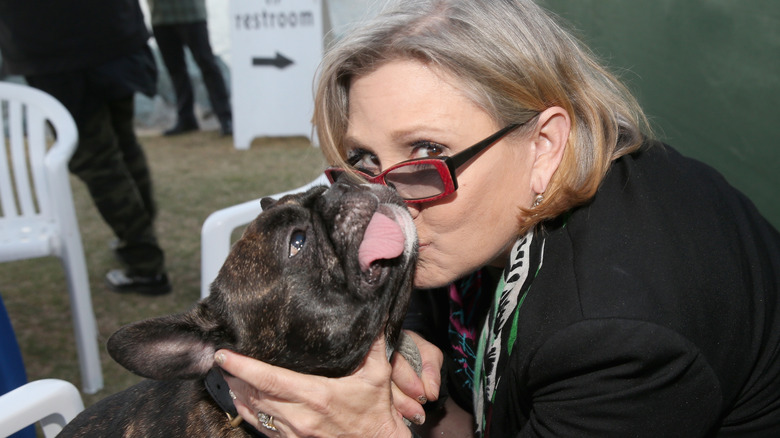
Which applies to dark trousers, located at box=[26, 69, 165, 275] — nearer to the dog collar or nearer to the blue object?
the blue object

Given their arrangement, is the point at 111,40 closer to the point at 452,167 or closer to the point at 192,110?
the point at 452,167

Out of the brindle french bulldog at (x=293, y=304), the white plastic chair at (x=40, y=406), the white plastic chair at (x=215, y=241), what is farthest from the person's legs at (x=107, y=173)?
the brindle french bulldog at (x=293, y=304)

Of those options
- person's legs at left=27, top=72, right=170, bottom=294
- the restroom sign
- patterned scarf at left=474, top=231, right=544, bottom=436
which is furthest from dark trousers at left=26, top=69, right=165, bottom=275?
patterned scarf at left=474, top=231, right=544, bottom=436

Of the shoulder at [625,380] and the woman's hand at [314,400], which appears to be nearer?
the shoulder at [625,380]

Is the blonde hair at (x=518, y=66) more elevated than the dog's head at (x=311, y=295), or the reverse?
the blonde hair at (x=518, y=66)

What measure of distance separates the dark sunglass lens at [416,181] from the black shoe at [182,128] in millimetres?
8438

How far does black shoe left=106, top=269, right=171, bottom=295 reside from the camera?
5.49 meters

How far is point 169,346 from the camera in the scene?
75.7 inches

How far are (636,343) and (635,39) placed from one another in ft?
11.4

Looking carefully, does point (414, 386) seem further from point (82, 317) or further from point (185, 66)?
point (185, 66)

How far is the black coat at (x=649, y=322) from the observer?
64.2 inches

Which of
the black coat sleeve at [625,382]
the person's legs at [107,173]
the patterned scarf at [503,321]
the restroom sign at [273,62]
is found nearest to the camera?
the black coat sleeve at [625,382]

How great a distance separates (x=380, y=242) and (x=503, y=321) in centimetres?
46

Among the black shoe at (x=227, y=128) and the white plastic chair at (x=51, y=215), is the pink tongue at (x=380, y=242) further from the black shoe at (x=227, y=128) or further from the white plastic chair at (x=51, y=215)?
the black shoe at (x=227, y=128)
